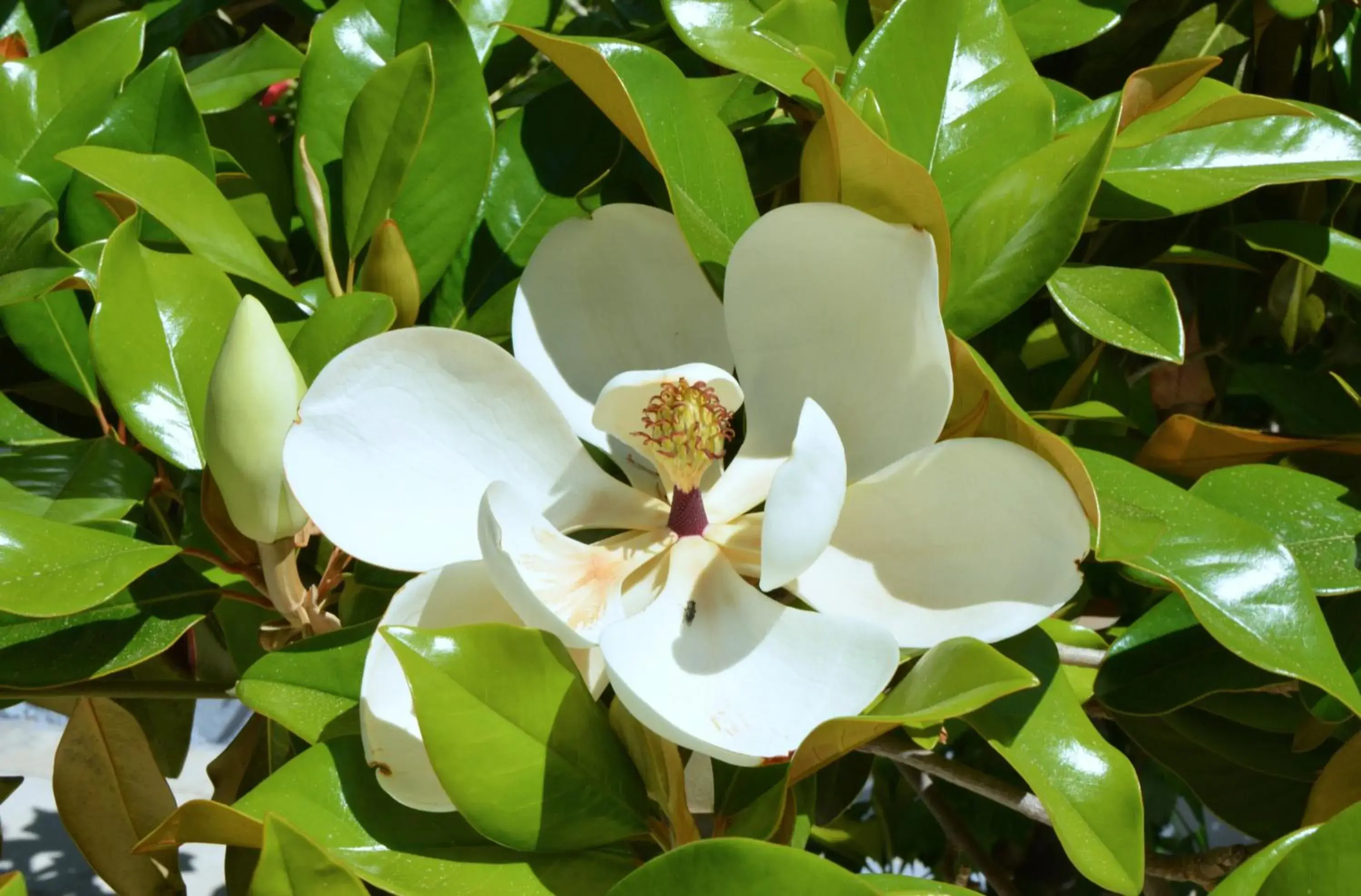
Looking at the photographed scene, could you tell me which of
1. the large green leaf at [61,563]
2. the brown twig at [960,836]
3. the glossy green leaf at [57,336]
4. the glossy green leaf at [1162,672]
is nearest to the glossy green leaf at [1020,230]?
the glossy green leaf at [1162,672]

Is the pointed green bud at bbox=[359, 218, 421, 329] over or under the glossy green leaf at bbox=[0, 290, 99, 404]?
over

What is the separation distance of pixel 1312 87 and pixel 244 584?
858 millimetres

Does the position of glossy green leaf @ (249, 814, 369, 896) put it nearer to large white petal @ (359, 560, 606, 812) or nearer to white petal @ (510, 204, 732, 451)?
large white petal @ (359, 560, 606, 812)

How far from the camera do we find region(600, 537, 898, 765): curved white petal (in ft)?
1.71

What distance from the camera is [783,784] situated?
0.58 meters

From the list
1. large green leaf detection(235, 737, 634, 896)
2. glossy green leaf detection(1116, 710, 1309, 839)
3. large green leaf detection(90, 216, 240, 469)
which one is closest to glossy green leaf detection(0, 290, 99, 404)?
large green leaf detection(90, 216, 240, 469)

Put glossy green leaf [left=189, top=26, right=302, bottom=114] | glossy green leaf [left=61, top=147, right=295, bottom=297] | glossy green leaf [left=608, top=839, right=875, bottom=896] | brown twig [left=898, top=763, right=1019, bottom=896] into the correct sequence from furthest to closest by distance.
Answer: brown twig [left=898, top=763, right=1019, bottom=896], glossy green leaf [left=189, top=26, right=302, bottom=114], glossy green leaf [left=61, top=147, right=295, bottom=297], glossy green leaf [left=608, top=839, right=875, bottom=896]

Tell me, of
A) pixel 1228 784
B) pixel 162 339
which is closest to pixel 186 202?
pixel 162 339

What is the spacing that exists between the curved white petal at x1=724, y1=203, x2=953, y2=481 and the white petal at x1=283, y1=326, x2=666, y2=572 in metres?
0.12

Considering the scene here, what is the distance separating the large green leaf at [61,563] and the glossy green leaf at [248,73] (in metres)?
0.39

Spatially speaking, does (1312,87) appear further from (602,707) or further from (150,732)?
(150,732)

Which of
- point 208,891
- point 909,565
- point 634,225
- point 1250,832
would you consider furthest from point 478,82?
point 208,891

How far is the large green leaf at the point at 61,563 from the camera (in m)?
0.59

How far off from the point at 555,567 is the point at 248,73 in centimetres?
51
